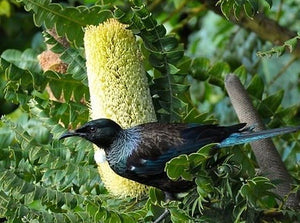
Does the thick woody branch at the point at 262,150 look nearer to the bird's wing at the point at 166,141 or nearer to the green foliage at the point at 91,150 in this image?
the green foliage at the point at 91,150

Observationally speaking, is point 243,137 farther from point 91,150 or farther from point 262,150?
point 91,150

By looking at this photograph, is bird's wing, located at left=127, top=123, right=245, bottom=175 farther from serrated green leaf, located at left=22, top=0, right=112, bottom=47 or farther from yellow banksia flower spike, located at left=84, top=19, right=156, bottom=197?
serrated green leaf, located at left=22, top=0, right=112, bottom=47

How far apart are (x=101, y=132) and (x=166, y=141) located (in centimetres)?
10

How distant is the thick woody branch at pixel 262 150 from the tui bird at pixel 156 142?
13 cm

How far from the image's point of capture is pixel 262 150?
1.28m

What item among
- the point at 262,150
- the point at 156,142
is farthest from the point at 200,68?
the point at 156,142

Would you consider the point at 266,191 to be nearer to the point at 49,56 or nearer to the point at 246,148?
the point at 246,148

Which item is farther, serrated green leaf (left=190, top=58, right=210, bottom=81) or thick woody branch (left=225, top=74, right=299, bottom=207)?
serrated green leaf (left=190, top=58, right=210, bottom=81)

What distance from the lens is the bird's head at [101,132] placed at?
1.15 m

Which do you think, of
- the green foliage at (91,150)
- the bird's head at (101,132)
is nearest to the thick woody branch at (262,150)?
the green foliage at (91,150)

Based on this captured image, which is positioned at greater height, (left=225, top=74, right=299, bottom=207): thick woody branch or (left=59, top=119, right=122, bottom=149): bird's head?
(left=59, top=119, right=122, bottom=149): bird's head

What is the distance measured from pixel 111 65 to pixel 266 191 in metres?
0.30

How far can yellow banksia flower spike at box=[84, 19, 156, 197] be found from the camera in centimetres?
119

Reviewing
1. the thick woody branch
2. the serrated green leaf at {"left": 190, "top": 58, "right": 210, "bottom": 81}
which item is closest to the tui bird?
the thick woody branch
